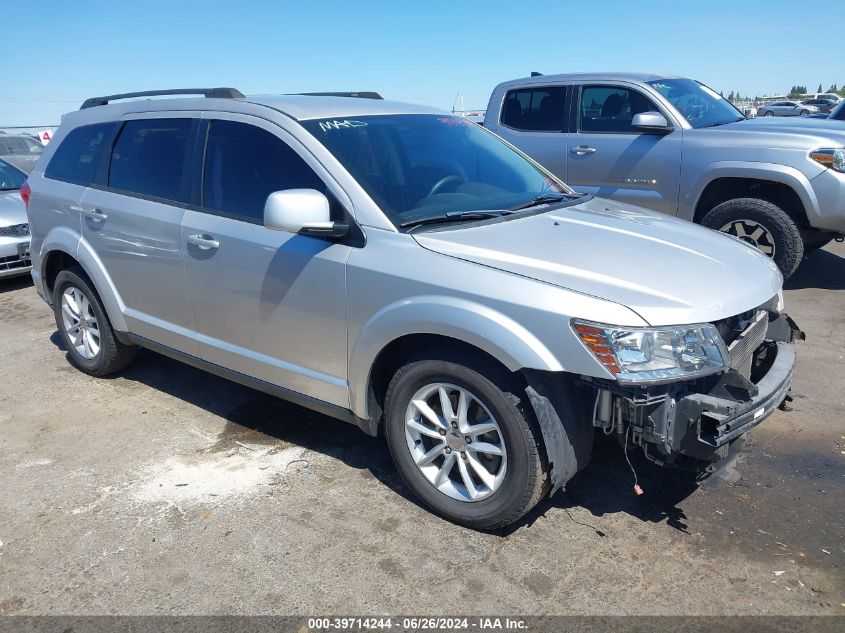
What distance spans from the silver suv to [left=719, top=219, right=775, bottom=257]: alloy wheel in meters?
2.98

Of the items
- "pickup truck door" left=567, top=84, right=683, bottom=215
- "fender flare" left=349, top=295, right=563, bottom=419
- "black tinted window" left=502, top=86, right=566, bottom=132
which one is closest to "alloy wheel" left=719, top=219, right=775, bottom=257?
"pickup truck door" left=567, top=84, right=683, bottom=215

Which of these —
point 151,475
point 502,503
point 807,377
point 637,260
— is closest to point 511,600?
point 502,503

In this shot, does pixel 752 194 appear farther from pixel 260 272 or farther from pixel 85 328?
pixel 85 328

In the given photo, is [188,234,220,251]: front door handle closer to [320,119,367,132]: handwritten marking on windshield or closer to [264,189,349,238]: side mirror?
[264,189,349,238]: side mirror

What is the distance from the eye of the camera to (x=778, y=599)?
104 inches

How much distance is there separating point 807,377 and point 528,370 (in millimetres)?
2854

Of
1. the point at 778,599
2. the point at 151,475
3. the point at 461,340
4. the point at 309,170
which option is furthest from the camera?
the point at 151,475

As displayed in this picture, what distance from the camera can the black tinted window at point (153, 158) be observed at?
411cm

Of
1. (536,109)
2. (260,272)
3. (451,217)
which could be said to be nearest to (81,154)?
(260,272)

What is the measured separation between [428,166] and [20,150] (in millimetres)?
12650

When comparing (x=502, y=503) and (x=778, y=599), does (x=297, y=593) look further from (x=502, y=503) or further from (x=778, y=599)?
(x=778, y=599)

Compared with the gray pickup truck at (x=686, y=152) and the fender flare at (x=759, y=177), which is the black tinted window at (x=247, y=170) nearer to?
the gray pickup truck at (x=686, y=152)

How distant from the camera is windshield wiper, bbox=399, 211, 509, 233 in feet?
10.7

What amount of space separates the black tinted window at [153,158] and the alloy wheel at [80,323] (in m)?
0.97
